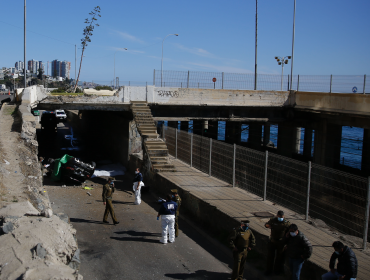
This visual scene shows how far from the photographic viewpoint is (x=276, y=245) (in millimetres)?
7430

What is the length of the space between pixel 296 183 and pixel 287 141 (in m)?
20.5

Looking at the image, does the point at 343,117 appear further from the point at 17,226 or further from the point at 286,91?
the point at 17,226

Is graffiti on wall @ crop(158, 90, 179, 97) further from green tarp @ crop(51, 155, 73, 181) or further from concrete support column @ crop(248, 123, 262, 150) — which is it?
concrete support column @ crop(248, 123, 262, 150)

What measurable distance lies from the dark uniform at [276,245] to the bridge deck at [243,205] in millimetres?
644

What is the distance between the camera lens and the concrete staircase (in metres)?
16.2

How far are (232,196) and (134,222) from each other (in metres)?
3.31

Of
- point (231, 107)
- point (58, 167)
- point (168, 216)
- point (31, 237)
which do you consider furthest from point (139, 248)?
point (231, 107)

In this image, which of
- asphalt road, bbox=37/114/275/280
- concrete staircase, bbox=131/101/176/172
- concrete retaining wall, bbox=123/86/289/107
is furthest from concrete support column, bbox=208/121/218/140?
asphalt road, bbox=37/114/275/280

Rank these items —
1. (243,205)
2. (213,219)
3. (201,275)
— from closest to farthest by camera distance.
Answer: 1. (201,275)
2. (213,219)
3. (243,205)

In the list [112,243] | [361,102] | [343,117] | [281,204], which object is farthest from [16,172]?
[343,117]

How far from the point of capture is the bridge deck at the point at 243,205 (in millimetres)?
7446

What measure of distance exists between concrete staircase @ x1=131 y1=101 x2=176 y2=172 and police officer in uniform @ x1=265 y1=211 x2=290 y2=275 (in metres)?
8.64

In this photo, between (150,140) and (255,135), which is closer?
(150,140)

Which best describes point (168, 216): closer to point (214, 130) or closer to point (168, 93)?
point (168, 93)
